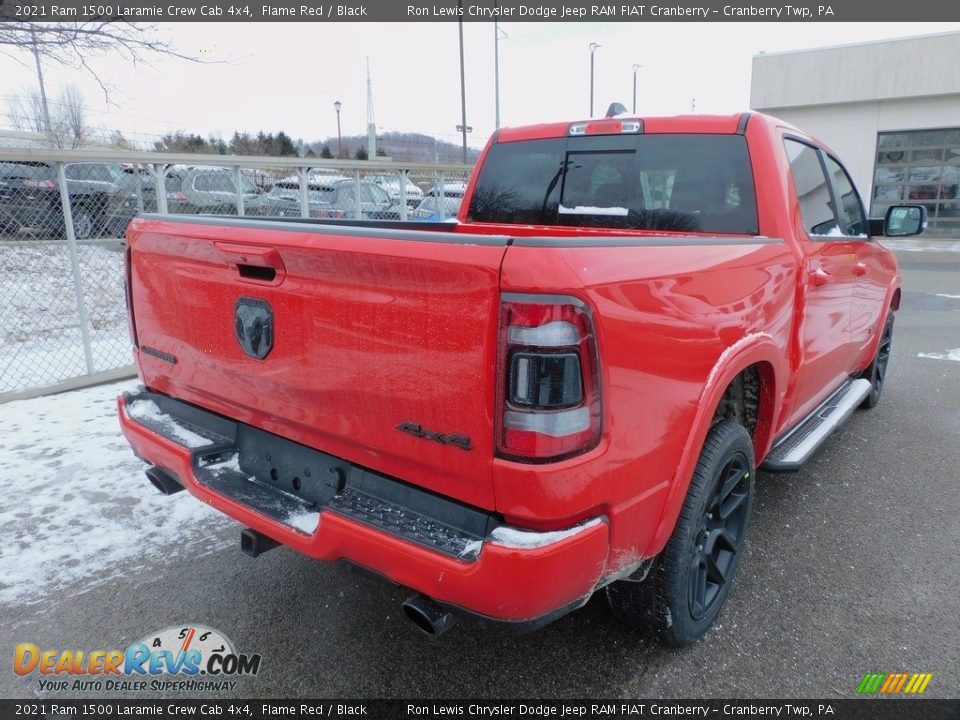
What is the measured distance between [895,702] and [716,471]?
37.9 inches

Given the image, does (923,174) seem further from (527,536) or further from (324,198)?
(527,536)

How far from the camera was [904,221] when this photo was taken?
423 centimetres

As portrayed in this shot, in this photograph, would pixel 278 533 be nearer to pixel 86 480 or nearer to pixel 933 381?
pixel 86 480

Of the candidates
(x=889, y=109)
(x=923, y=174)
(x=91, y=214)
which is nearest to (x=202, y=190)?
(x=91, y=214)

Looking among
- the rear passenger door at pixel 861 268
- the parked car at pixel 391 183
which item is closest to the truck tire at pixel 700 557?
the rear passenger door at pixel 861 268

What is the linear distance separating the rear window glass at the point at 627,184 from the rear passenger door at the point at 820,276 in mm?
353

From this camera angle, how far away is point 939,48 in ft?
64.2

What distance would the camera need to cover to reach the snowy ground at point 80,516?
3.08 metres

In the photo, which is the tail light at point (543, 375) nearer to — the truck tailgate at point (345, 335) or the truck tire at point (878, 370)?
the truck tailgate at point (345, 335)

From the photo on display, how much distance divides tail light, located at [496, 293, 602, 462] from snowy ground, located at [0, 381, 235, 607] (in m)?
2.26

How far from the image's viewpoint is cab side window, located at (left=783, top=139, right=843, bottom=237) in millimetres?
3285

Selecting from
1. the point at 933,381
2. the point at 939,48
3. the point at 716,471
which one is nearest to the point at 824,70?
the point at 939,48

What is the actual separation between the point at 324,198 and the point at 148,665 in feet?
21.7

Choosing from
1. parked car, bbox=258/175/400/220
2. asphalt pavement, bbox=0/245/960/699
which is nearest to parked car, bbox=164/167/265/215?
parked car, bbox=258/175/400/220
